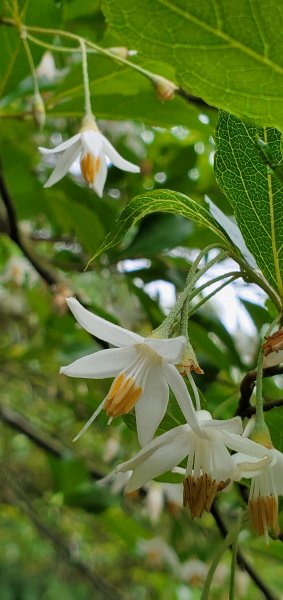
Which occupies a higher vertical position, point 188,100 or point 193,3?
point 193,3

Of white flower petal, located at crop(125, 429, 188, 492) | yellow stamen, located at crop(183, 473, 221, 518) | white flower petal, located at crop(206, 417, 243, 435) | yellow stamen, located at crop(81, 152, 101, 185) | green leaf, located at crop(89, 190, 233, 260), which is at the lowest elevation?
yellow stamen, located at crop(183, 473, 221, 518)

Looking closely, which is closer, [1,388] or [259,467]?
[259,467]

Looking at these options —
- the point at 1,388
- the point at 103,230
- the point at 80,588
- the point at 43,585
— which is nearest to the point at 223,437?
the point at 103,230

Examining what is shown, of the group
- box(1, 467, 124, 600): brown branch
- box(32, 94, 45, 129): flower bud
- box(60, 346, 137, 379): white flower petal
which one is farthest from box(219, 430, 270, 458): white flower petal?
box(1, 467, 124, 600): brown branch

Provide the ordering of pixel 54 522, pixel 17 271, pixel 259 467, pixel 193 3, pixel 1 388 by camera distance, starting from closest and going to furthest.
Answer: pixel 193 3
pixel 259 467
pixel 17 271
pixel 1 388
pixel 54 522

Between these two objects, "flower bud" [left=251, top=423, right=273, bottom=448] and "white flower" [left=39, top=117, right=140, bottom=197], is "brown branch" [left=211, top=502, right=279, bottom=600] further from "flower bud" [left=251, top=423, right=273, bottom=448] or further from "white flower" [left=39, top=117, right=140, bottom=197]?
"white flower" [left=39, top=117, right=140, bottom=197]

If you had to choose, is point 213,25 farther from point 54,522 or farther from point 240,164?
point 54,522

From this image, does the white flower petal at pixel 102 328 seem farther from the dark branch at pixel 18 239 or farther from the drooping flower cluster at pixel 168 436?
the dark branch at pixel 18 239
